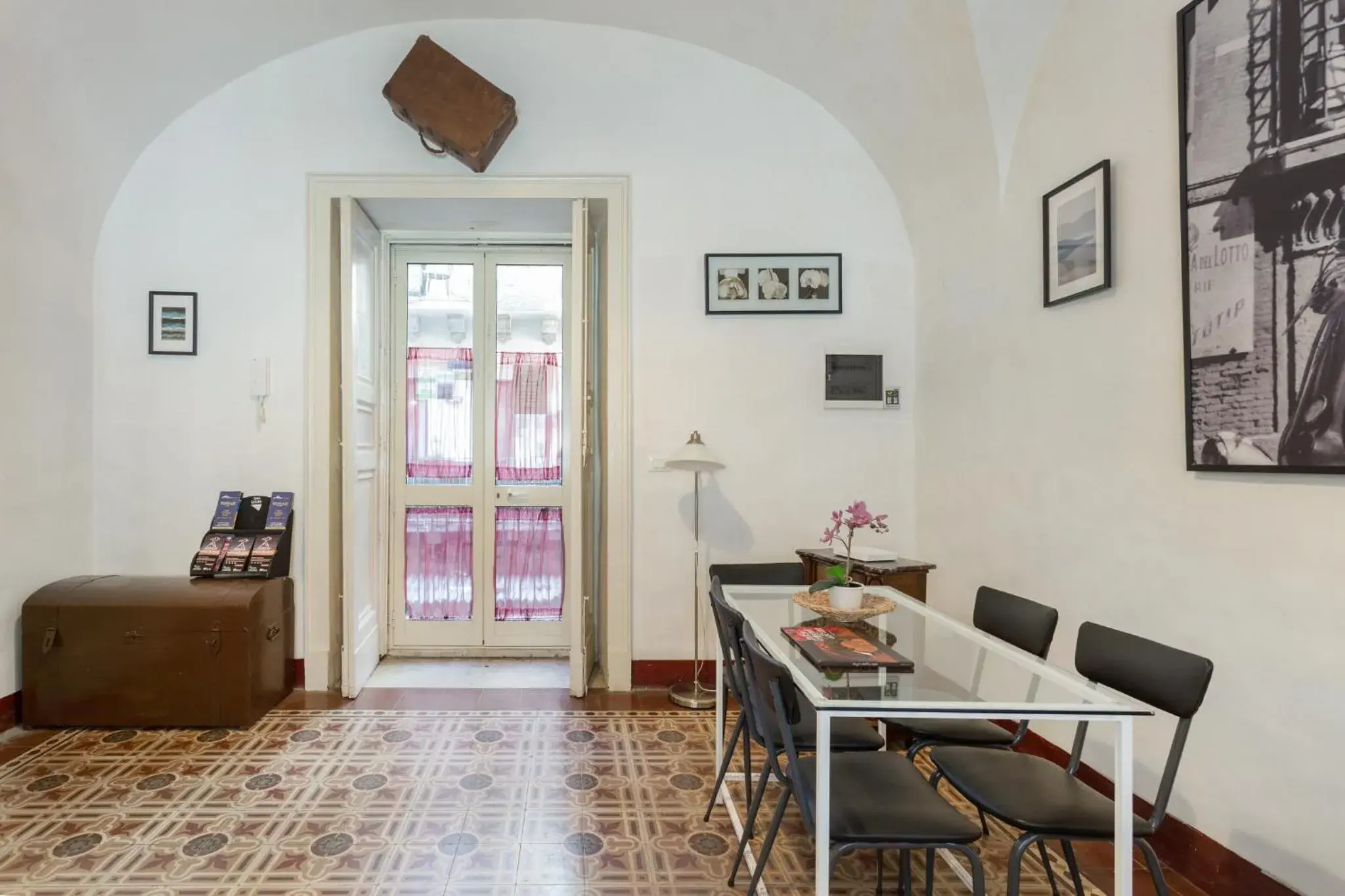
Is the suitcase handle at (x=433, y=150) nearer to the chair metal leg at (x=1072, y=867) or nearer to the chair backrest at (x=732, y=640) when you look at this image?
the chair backrest at (x=732, y=640)

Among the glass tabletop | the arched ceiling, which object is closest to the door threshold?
the glass tabletop

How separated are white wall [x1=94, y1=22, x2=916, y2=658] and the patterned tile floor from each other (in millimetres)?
1016

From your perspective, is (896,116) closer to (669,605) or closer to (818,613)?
(818,613)

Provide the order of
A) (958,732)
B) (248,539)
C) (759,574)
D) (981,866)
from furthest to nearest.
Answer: (248,539) < (759,574) < (958,732) < (981,866)

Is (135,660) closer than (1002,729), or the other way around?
(1002,729)

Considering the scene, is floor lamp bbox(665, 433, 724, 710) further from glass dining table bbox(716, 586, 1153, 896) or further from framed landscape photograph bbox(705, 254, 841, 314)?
glass dining table bbox(716, 586, 1153, 896)

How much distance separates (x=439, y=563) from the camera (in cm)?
436

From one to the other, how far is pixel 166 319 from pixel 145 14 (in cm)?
146

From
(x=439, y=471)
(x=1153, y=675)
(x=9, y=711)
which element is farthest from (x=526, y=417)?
(x=1153, y=675)

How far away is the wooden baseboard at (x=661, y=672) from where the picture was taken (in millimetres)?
3764

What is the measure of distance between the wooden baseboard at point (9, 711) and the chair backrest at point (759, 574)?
11.0 feet

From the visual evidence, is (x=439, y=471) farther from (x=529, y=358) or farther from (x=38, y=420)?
(x=38, y=420)

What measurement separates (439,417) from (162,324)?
153cm

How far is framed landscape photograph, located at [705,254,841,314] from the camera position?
3.74 m
